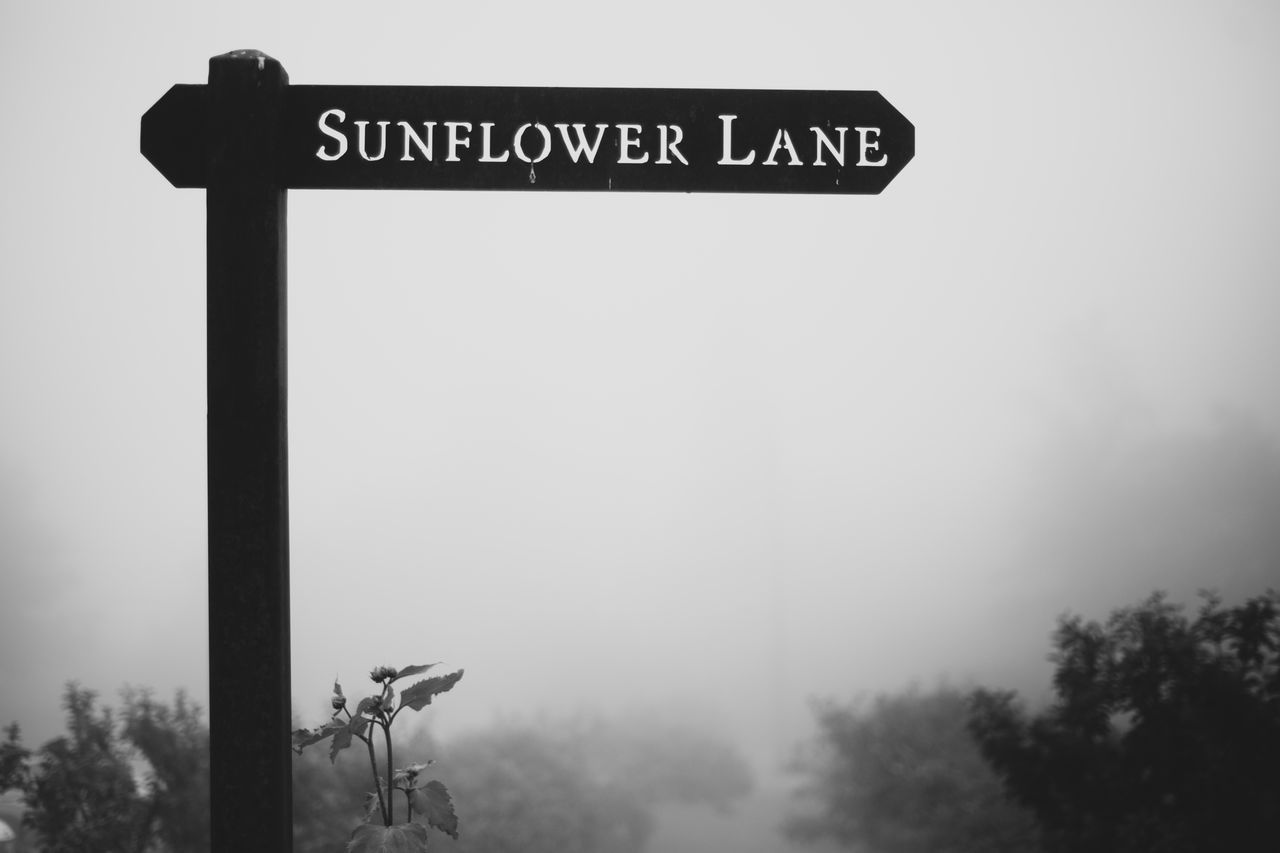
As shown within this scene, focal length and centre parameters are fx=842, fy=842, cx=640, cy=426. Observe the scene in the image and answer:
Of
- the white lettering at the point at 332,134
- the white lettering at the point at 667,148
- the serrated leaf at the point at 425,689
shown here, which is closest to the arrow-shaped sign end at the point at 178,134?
the white lettering at the point at 332,134

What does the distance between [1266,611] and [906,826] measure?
7.76ft

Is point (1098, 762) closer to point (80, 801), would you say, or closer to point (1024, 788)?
point (1024, 788)

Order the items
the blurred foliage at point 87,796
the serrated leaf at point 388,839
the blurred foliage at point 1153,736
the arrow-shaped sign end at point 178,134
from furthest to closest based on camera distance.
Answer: the blurred foliage at point 87,796 → the blurred foliage at point 1153,736 → the arrow-shaped sign end at point 178,134 → the serrated leaf at point 388,839

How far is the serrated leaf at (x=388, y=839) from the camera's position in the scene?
4.12 feet

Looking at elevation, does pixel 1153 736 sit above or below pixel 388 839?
below

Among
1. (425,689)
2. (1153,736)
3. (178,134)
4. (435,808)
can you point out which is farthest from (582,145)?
(1153,736)

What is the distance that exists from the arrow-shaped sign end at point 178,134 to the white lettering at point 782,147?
3.13ft

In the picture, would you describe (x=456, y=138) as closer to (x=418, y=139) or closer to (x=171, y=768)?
(x=418, y=139)

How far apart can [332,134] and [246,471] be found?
0.58 m

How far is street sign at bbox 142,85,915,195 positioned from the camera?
141 cm

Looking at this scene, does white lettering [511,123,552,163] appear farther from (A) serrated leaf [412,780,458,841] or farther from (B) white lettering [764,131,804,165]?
(A) serrated leaf [412,780,458,841]

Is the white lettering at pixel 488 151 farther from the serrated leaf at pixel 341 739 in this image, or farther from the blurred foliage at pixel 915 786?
the blurred foliage at pixel 915 786

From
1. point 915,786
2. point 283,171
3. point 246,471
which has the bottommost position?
point 915,786

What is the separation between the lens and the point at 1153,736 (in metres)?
4.21
